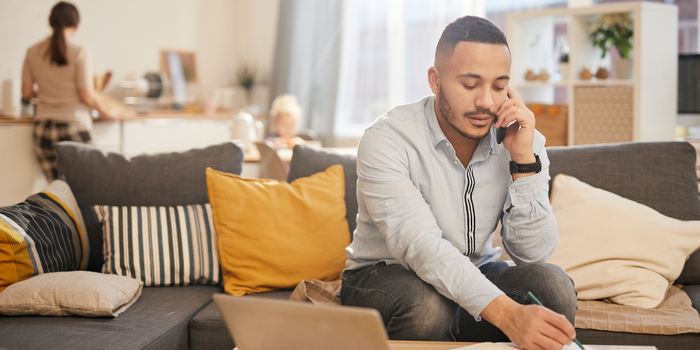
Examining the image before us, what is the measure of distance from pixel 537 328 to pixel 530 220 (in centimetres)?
38

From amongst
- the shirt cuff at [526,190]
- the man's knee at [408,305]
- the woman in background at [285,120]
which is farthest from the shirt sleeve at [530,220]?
the woman in background at [285,120]

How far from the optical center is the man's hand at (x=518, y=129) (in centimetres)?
141

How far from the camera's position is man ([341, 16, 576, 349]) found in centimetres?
133

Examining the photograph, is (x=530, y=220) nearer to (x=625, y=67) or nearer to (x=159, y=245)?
(x=159, y=245)

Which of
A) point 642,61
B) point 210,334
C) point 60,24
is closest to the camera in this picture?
point 210,334

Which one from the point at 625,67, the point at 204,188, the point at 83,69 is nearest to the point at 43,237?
the point at 204,188

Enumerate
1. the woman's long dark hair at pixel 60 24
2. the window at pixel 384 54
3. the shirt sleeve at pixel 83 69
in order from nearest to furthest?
the woman's long dark hair at pixel 60 24
the shirt sleeve at pixel 83 69
the window at pixel 384 54

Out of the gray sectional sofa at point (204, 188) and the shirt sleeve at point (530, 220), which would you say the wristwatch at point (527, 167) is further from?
the gray sectional sofa at point (204, 188)

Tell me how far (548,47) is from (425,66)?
5.75ft

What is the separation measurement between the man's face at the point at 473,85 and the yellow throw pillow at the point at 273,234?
0.66m

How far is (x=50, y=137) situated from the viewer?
12.5ft

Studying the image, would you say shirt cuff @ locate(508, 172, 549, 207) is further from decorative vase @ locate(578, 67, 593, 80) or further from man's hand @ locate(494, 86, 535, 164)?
decorative vase @ locate(578, 67, 593, 80)

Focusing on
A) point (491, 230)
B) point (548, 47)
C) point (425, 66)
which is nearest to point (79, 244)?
point (491, 230)

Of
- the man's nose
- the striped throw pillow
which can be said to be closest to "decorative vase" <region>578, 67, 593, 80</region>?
the man's nose
